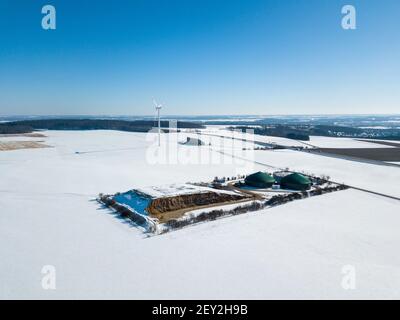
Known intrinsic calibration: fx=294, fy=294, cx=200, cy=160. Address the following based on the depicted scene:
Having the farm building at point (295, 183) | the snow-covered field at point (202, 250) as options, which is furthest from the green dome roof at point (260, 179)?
the snow-covered field at point (202, 250)

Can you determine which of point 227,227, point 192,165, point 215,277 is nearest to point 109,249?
point 215,277

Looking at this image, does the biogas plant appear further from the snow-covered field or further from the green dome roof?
the snow-covered field

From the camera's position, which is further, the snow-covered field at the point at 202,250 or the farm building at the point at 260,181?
the farm building at the point at 260,181

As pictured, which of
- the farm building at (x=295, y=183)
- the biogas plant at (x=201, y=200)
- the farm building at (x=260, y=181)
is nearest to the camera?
the biogas plant at (x=201, y=200)

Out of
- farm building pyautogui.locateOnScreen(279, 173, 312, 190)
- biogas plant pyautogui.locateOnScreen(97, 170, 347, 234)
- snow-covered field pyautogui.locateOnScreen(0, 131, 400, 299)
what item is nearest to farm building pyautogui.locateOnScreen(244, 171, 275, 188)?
biogas plant pyautogui.locateOnScreen(97, 170, 347, 234)

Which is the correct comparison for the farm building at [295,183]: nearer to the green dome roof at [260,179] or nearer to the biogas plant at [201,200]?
Answer: the biogas plant at [201,200]

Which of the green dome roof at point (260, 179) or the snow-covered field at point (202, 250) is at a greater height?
the green dome roof at point (260, 179)

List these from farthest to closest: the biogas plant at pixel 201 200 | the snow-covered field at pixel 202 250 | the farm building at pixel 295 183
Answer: the farm building at pixel 295 183
the biogas plant at pixel 201 200
the snow-covered field at pixel 202 250
